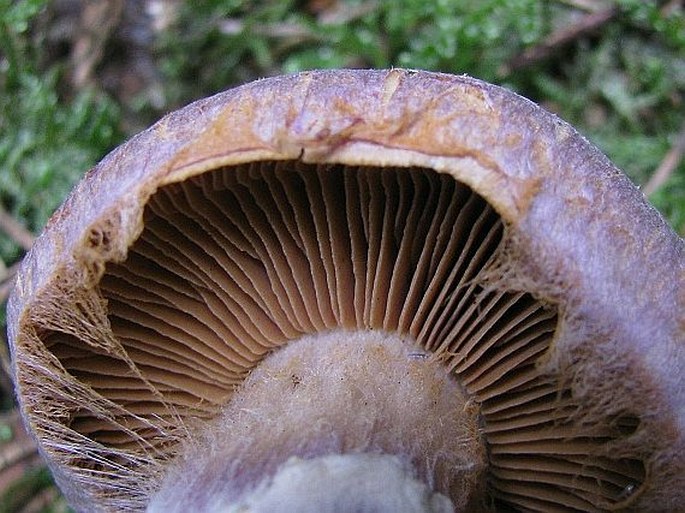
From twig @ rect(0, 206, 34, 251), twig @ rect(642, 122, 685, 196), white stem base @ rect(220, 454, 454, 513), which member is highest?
twig @ rect(642, 122, 685, 196)

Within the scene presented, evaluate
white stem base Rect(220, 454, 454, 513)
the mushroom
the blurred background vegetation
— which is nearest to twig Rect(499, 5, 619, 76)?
the blurred background vegetation

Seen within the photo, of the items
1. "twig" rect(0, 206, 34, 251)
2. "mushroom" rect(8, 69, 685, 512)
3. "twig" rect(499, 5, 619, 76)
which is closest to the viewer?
"mushroom" rect(8, 69, 685, 512)

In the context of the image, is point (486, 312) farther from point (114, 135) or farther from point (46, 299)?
point (114, 135)

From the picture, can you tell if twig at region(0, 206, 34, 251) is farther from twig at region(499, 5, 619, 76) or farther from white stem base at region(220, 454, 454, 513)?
twig at region(499, 5, 619, 76)

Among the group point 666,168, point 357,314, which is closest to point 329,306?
point 357,314

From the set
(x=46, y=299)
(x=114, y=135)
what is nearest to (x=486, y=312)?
(x=46, y=299)

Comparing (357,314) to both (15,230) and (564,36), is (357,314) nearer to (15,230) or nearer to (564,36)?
(15,230)

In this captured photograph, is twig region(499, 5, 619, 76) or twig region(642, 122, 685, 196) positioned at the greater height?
twig region(499, 5, 619, 76)
